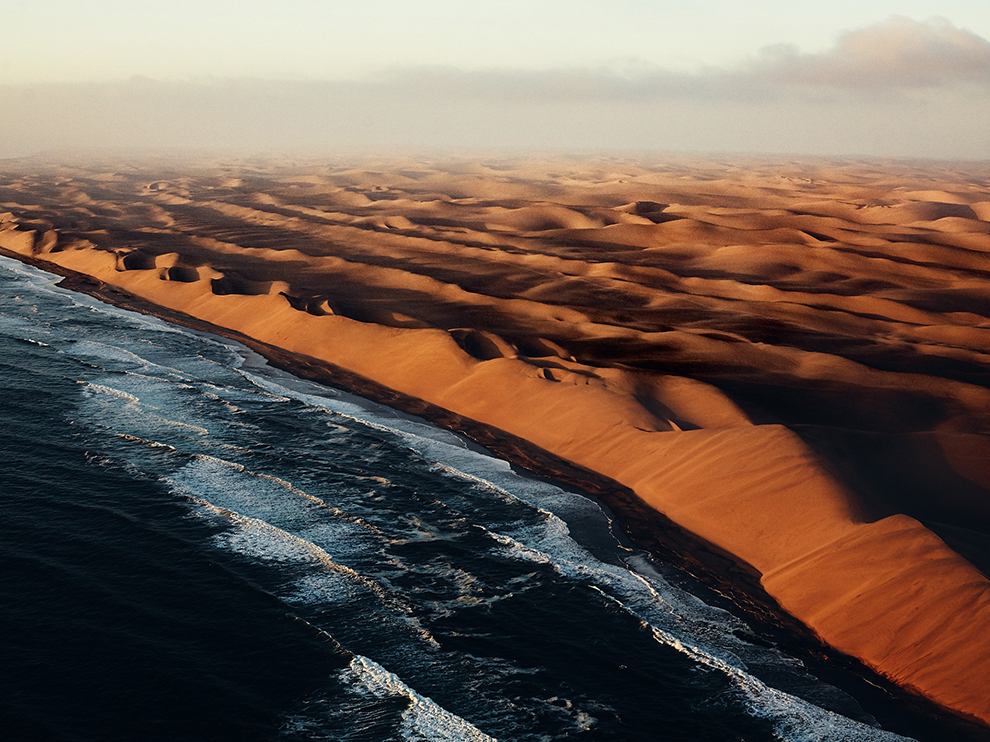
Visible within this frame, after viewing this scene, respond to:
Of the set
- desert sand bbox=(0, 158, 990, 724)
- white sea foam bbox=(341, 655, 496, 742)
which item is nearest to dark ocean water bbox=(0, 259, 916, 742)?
white sea foam bbox=(341, 655, 496, 742)

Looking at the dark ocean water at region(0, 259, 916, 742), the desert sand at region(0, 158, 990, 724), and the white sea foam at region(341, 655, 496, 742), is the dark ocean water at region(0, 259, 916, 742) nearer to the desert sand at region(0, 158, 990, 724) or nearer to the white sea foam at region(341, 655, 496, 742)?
the white sea foam at region(341, 655, 496, 742)

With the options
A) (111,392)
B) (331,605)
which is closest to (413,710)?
(331,605)

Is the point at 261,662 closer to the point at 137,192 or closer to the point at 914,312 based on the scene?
the point at 914,312

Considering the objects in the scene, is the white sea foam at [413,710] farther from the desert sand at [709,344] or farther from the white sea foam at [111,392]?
the white sea foam at [111,392]

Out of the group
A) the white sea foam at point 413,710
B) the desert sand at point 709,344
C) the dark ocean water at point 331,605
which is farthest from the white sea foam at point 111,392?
the white sea foam at point 413,710

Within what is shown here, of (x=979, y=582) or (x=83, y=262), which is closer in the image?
(x=979, y=582)

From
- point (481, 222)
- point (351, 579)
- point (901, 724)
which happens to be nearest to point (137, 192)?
point (481, 222)
